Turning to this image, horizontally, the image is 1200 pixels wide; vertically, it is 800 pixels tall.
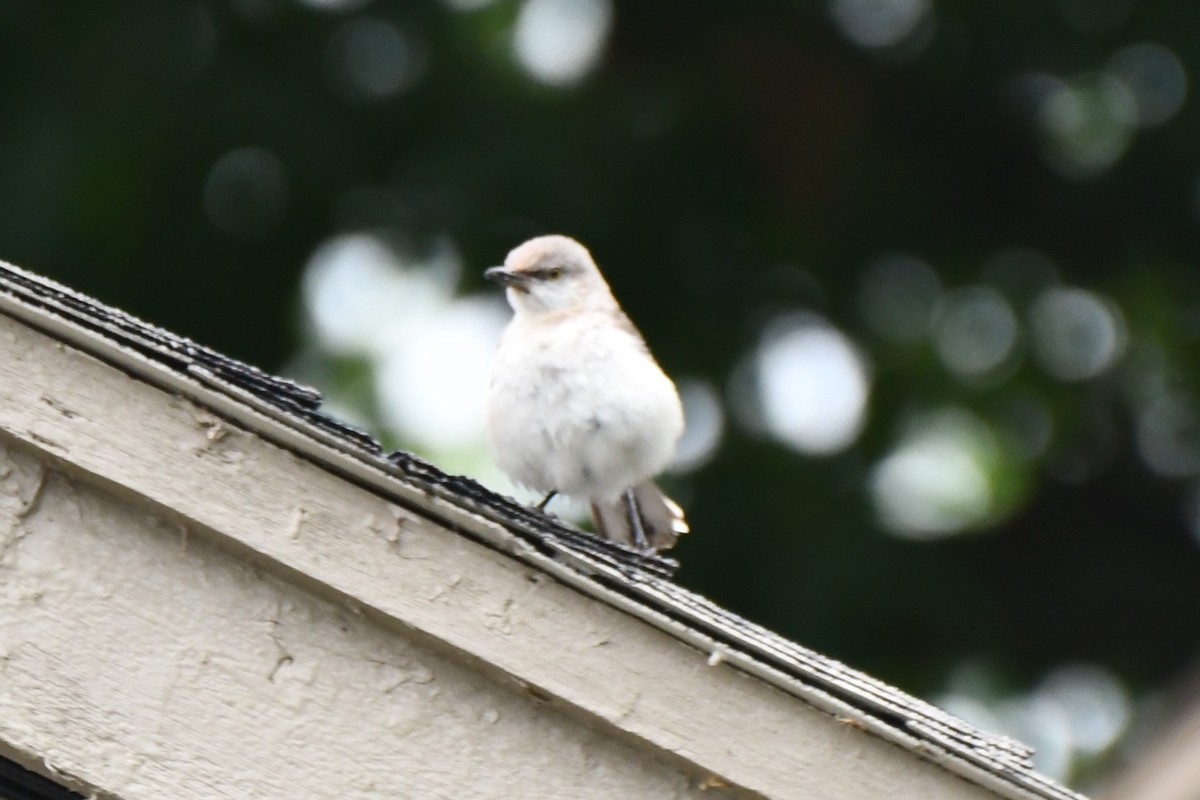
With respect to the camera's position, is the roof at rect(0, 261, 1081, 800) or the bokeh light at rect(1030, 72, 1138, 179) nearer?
the roof at rect(0, 261, 1081, 800)

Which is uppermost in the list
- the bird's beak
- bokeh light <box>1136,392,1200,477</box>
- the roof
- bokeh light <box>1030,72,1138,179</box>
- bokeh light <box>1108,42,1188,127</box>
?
bokeh light <box>1108,42,1188,127</box>

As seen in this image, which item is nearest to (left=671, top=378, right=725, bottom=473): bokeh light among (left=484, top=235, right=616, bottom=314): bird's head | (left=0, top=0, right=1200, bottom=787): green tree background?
(left=0, top=0, right=1200, bottom=787): green tree background

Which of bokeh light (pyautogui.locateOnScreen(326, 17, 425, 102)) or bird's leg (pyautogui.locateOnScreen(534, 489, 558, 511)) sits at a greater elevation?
bokeh light (pyautogui.locateOnScreen(326, 17, 425, 102))

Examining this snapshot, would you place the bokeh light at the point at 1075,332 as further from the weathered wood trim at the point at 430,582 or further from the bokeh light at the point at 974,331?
the weathered wood trim at the point at 430,582

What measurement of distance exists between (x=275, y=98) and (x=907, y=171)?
3609 mm

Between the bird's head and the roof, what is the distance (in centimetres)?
311

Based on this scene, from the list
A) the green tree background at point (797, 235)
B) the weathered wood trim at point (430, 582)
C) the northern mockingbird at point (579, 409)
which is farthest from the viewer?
the green tree background at point (797, 235)

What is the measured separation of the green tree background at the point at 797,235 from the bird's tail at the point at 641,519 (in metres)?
3.32

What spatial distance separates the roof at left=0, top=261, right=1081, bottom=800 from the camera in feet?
7.28

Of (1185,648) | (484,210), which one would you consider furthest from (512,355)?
(1185,648)

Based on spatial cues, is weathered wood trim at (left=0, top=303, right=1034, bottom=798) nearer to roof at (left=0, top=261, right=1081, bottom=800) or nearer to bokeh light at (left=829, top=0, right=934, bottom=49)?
roof at (left=0, top=261, right=1081, bottom=800)

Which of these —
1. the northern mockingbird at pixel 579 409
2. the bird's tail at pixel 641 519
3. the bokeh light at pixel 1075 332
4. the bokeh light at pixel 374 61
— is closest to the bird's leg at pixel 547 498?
the northern mockingbird at pixel 579 409

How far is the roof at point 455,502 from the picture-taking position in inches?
87.4

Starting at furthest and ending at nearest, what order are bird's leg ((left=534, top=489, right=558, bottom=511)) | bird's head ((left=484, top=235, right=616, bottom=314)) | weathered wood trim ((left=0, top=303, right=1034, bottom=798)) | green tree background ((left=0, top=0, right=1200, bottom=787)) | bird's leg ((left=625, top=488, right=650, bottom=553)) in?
green tree background ((left=0, top=0, right=1200, bottom=787))
bird's head ((left=484, top=235, right=616, bottom=314))
bird's leg ((left=625, top=488, right=650, bottom=553))
bird's leg ((left=534, top=489, right=558, bottom=511))
weathered wood trim ((left=0, top=303, right=1034, bottom=798))
